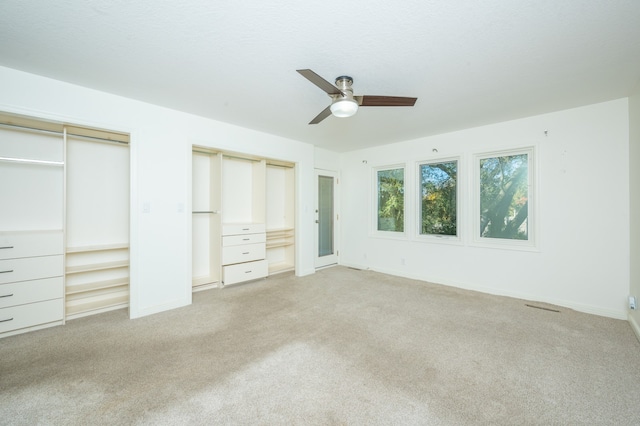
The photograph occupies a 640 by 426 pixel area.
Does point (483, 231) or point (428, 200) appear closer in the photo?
point (483, 231)

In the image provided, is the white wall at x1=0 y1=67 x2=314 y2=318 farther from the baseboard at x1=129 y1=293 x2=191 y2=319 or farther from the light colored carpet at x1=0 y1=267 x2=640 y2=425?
the light colored carpet at x1=0 y1=267 x2=640 y2=425

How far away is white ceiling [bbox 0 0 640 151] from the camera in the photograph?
65.1 inches

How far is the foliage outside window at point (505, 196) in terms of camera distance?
3.69 meters

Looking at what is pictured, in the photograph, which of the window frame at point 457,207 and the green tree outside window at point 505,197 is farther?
the window frame at point 457,207

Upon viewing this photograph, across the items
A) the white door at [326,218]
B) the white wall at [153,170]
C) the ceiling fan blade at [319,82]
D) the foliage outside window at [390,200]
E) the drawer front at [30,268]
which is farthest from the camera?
the white door at [326,218]

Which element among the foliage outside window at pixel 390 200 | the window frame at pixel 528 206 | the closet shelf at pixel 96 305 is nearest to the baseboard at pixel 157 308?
the closet shelf at pixel 96 305

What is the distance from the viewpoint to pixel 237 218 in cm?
466

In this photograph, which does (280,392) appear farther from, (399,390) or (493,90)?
(493,90)

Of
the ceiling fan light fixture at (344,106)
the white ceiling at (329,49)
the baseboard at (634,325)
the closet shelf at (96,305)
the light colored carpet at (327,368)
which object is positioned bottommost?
the light colored carpet at (327,368)

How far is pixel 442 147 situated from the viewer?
14.4 ft

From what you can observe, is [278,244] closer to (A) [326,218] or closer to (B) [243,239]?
(B) [243,239]

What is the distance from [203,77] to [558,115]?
4239mm

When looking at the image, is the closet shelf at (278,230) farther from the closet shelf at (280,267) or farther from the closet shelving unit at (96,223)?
the closet shelving unit at (96,223)

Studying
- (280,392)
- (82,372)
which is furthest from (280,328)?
(82,372)
